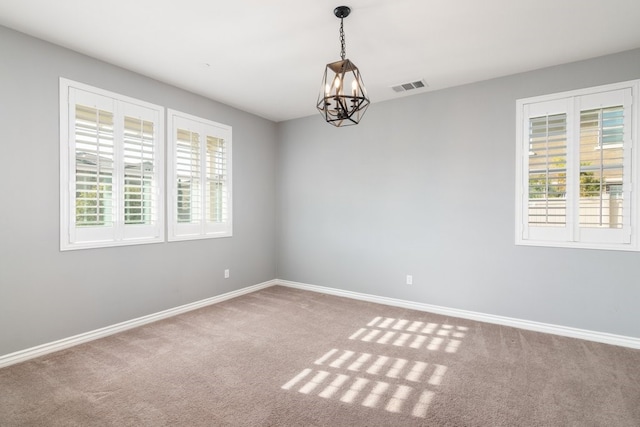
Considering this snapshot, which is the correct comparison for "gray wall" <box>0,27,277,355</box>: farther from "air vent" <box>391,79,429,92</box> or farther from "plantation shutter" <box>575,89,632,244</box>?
"plantation shutter" <box>575,89,632,244</box>

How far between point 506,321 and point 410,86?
3029 mm

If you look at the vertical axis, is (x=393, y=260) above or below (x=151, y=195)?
below

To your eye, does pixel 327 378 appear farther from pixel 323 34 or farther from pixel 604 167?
pixel 604 167

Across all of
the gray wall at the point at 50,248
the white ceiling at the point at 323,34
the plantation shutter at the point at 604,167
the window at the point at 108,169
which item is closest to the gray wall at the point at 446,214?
the plantation shutter at the point at 604,167

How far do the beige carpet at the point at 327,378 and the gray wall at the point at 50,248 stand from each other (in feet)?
1.20

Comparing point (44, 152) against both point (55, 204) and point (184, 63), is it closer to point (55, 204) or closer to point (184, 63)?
point (55, 204)

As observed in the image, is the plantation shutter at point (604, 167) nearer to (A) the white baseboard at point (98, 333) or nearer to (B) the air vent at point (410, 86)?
(B) the air vent at point (410, 86)

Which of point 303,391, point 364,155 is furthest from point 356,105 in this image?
point 364,155

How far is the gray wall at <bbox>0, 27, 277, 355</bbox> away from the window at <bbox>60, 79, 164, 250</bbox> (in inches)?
3.5

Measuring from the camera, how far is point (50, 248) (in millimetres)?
2893

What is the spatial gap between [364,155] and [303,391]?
3270 millimetres

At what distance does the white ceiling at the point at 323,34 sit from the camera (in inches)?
94.5

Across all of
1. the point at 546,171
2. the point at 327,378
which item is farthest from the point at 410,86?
the point at 327,378

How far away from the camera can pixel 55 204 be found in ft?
9.59
